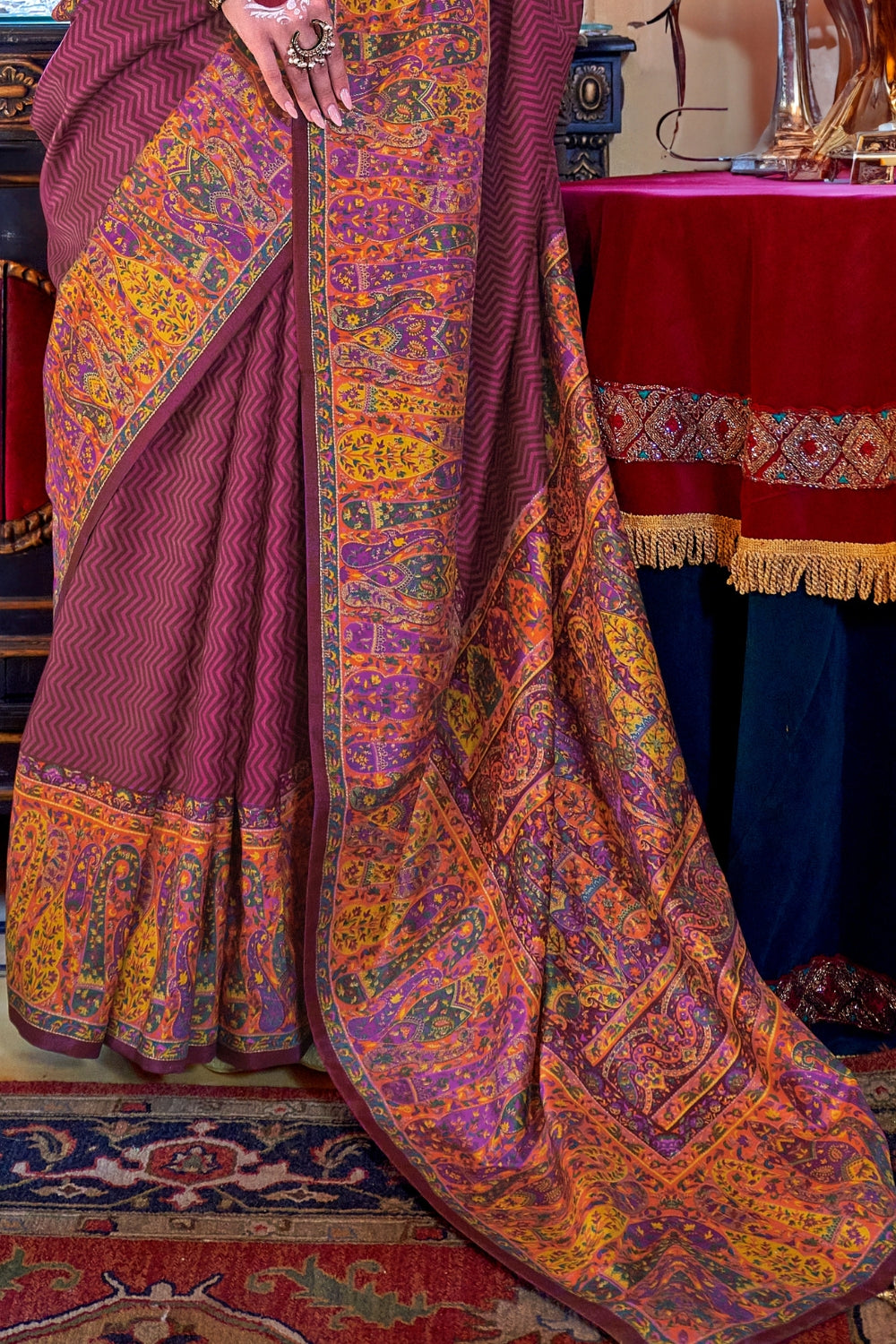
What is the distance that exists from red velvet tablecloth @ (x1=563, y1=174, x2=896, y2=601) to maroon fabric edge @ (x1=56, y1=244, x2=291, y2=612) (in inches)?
14.4

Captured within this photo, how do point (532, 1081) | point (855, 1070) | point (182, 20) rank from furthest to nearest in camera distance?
1. point (855, 1070)
2. point (532, 1081)
3. point (182, 20)

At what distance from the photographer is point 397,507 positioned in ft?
4.65

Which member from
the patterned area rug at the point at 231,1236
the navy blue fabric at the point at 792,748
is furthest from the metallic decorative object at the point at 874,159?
the patterned area rug at the point at 231,1236

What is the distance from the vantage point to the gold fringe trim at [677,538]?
1.49 meters

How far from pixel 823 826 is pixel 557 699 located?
0.35 m

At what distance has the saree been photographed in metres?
1.36

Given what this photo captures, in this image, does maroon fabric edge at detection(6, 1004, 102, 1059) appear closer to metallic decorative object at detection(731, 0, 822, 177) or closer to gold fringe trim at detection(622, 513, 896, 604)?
gold fringe trim at detection(622, 513, 896, 604)

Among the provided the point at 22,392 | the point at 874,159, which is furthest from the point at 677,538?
the point at 22,392

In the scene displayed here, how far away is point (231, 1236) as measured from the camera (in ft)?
4.35

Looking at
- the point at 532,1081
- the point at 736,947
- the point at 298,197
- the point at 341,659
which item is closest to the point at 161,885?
the point at 341,659

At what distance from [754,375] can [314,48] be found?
53 cm

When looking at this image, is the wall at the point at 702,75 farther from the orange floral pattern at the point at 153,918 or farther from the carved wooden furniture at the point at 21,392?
the orange floral pattern at the point at 153,918

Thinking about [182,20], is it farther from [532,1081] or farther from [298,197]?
[532,1081]

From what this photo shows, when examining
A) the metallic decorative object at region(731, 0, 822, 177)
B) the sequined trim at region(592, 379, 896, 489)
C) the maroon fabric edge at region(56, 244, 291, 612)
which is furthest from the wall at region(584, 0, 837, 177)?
the maroon fabric edge at region(56, 244, 291, 612)
